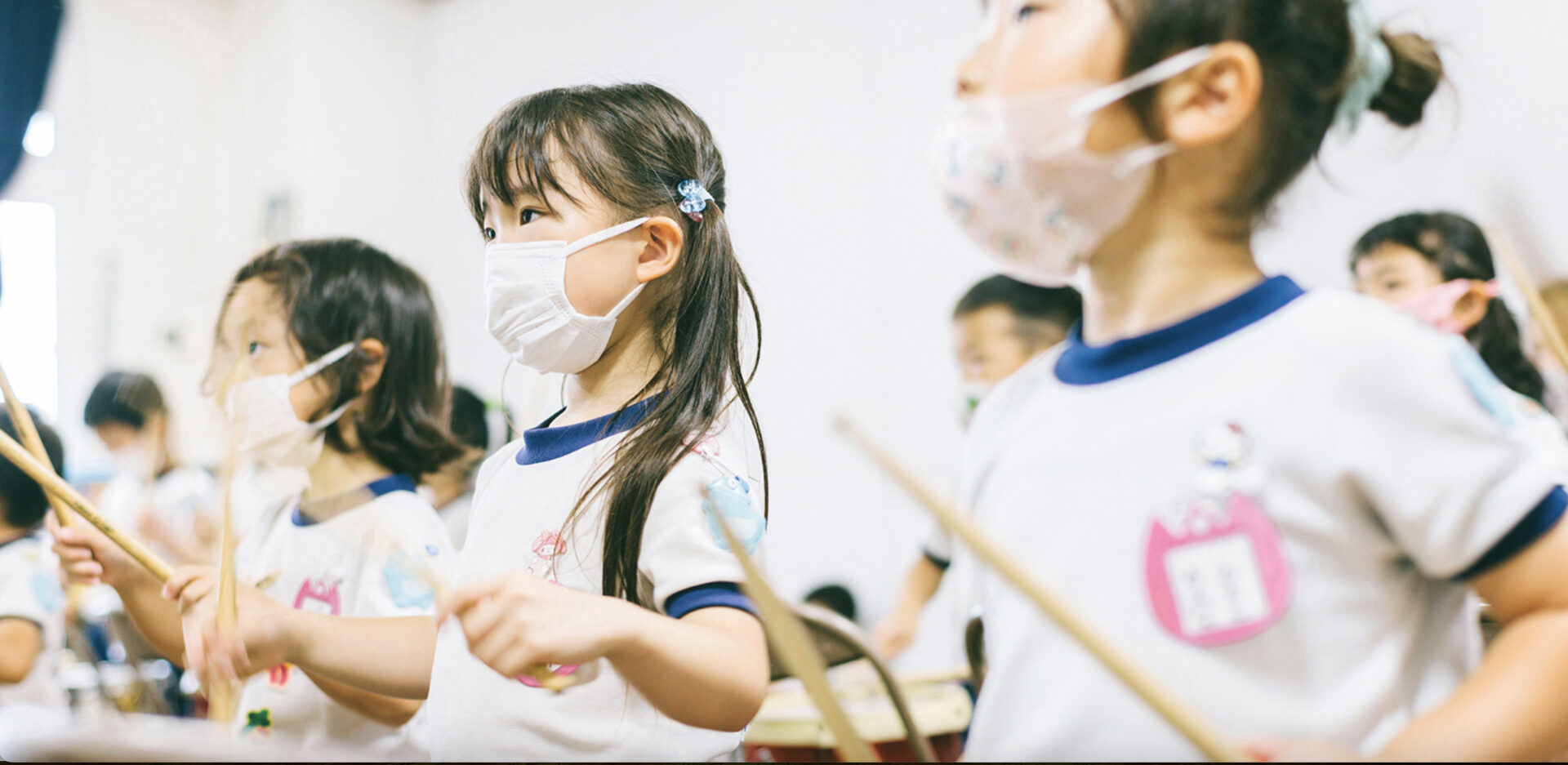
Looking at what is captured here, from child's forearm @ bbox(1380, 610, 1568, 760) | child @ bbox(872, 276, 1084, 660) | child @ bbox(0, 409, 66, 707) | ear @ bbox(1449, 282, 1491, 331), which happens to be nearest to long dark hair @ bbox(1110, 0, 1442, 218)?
child's forearm @ bbox(1380, 610, 1568, 760)

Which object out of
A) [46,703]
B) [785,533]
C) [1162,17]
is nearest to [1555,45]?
[1162,17]

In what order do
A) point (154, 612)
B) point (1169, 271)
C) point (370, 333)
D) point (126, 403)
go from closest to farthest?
point (1169, 271), point (154, 612), point (370, 333), point (126, 403)

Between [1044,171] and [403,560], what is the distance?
0.81 metres

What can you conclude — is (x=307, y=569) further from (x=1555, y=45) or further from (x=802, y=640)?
(x=1555, y=45)

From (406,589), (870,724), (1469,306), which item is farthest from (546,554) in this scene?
(1469,306)

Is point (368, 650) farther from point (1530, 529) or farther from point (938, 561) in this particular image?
point (938, 561)

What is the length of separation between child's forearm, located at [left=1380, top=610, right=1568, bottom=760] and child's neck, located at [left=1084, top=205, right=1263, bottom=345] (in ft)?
0.78

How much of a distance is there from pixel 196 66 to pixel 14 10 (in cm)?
117

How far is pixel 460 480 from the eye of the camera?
88.8 inches

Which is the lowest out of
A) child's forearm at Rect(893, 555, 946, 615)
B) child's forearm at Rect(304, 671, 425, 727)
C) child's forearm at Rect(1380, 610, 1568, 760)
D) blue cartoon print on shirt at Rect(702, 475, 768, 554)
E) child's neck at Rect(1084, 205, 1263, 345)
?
child's forearm at Rect(893, 555, 946, 615)

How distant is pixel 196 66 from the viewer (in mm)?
5000

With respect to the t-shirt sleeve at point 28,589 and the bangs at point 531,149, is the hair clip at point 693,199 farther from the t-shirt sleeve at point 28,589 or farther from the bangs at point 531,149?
the t-shirt sleeve at point 28,589

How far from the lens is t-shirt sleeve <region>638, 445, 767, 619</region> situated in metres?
0.81

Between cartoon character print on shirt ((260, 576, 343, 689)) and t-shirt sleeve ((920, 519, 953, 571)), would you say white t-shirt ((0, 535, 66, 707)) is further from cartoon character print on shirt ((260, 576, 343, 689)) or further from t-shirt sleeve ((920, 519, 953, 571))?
t-shirt sleeve ((920, 519, 953, 571))
